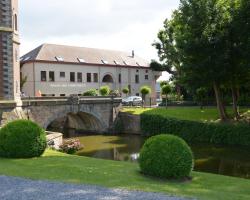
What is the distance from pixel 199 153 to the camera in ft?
95.5

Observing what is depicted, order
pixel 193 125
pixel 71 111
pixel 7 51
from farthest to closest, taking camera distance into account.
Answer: pixel 71 111
pixel 193 125
pixel 7 51

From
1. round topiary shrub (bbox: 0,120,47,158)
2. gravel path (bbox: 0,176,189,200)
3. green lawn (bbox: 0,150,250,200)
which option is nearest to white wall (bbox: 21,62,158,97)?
round topiary shrub (bbox: 0,120,47,158)

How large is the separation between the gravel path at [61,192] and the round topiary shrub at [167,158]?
10.5ft

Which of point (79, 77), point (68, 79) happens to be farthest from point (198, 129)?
point (79, 77)

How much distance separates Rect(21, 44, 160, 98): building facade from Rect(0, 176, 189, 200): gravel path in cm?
4541

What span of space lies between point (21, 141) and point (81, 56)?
4693 cm

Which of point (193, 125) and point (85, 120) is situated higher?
point (85, 120)

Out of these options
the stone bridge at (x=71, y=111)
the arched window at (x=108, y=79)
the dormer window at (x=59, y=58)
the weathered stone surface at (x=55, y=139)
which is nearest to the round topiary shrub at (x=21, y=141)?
the weathered stone surface at (x=55, y=139)

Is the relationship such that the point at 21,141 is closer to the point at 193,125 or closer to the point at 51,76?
the point at 193,125

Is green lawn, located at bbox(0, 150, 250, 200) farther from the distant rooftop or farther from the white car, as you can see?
the distant rooftop

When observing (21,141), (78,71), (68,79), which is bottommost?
(21,141)

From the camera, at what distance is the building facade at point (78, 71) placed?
187ft

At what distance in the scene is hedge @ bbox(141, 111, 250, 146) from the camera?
32781mm

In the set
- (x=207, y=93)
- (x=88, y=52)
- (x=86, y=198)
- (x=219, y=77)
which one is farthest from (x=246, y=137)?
(x=88, y=52)
